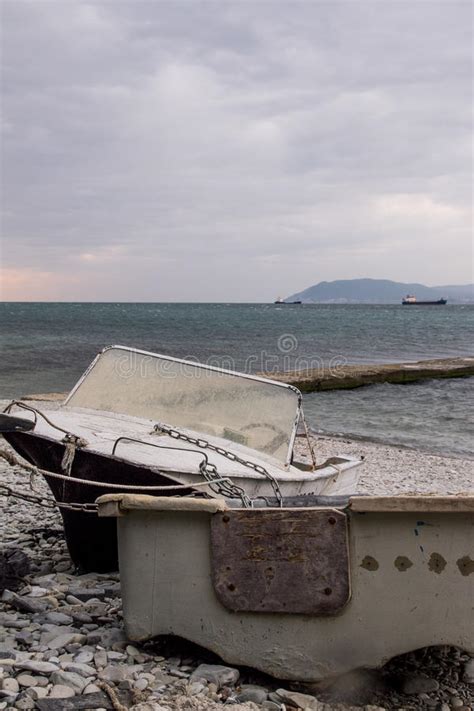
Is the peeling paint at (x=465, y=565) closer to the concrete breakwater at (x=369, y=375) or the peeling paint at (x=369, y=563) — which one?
the peeling paint at (x=369, y=563)

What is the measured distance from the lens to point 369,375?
2883 centimetres

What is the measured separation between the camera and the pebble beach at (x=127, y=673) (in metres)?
4.20

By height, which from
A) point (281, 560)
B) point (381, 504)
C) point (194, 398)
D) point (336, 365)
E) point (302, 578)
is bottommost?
point (336, 365)

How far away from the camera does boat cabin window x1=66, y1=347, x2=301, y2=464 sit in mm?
7516

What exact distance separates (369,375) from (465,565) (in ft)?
81.7

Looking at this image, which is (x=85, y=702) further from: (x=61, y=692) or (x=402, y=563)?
(x=402, y=563)

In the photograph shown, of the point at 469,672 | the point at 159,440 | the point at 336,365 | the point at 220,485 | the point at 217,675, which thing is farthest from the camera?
the point at 336,365

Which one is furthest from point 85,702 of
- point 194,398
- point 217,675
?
point 194,398

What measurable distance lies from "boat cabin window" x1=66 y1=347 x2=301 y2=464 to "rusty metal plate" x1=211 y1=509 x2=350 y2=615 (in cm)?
281

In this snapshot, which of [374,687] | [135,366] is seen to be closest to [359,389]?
[135,366]

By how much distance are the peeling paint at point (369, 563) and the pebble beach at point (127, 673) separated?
0.78 metres

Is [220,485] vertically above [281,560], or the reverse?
[220,485]

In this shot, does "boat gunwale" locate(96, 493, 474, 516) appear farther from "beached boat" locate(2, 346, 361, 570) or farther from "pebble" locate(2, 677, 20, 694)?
"pebble" locate(2, 677, 20, 694)

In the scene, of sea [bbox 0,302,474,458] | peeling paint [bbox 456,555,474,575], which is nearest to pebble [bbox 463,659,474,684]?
peeling paint [bbox 456,555,474,575]
